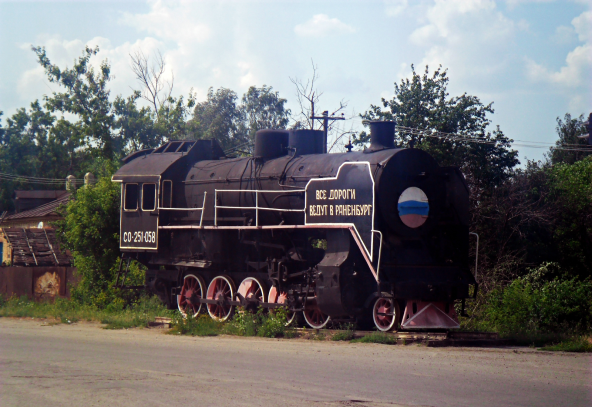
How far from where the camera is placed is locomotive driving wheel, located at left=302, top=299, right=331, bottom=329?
13552 millimetres

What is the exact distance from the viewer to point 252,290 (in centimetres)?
1513

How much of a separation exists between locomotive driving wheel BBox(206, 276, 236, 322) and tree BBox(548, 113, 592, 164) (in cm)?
2783

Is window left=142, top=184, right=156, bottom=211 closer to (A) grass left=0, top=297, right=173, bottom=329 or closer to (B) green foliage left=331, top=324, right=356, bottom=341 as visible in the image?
(A) grass left=0, top=297, right=173, bottom=329

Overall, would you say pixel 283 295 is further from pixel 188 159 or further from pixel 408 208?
pixel 188 159

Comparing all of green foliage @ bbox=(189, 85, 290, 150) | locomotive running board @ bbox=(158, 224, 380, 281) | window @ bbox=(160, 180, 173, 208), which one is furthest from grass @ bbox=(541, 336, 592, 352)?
green foliage @ bbox=(189, 85, 290, 150)

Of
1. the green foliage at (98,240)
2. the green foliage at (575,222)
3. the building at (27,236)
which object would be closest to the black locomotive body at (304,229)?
the green foliage at (98,240)

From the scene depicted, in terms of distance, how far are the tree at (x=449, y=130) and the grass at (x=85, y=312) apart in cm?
1055

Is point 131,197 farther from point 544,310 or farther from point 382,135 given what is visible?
point 544,310

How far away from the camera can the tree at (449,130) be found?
939 inches

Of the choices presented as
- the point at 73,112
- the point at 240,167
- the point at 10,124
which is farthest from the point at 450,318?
the point at 10,124

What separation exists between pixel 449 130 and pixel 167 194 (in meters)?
12.4

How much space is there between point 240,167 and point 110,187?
6869 mm

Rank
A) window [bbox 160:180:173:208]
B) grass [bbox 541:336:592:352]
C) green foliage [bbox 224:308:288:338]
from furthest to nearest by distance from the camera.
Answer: window [bbox 160:180:173:208]
green foliage [bbox 224:308:288:338]
grass [bbox 541:336:592:352]

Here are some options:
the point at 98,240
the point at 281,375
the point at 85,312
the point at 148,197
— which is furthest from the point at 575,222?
the point at 281,375
